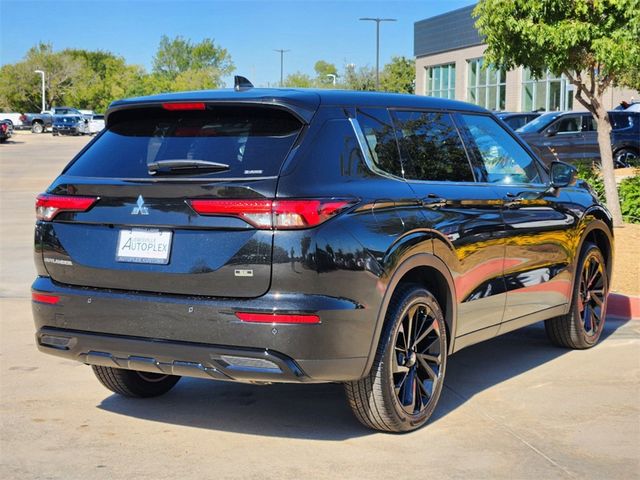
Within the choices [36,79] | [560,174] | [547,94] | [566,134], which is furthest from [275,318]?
[36,79]

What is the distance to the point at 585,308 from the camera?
7445 millimetres

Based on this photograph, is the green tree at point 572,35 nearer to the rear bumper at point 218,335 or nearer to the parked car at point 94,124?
the rear bumper at point 218,335

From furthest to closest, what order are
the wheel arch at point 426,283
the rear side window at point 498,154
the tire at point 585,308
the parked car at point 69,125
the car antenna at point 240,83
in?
the parked car at point 69,125, the tire at point 585,308, the rear side window at point 498,154, the car antenna at point 240,83, the wheel arch at point 426,283

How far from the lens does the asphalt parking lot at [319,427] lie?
471 cm

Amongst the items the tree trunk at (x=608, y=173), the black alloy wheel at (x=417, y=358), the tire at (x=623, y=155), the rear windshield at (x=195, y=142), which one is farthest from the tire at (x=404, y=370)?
the tire at (x=623, y=155)

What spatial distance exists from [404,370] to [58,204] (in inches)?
78.2

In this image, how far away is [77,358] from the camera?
5.06m

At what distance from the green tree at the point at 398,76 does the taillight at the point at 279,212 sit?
7062 cm

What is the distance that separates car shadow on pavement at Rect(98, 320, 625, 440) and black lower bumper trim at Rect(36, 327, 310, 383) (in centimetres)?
72

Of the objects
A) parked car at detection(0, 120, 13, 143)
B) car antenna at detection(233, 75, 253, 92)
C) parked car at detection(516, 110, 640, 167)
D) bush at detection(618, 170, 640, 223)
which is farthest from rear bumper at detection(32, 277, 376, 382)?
parked car at detection(0, 120, 13, 143)

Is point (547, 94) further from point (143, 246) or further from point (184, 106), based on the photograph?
point (143, 246)

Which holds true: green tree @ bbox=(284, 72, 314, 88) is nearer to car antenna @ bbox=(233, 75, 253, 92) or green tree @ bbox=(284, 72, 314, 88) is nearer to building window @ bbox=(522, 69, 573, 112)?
building window @ bbox=(522, 69, 573, 112)

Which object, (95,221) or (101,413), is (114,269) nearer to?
(95,221)

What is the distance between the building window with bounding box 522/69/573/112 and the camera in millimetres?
47156
